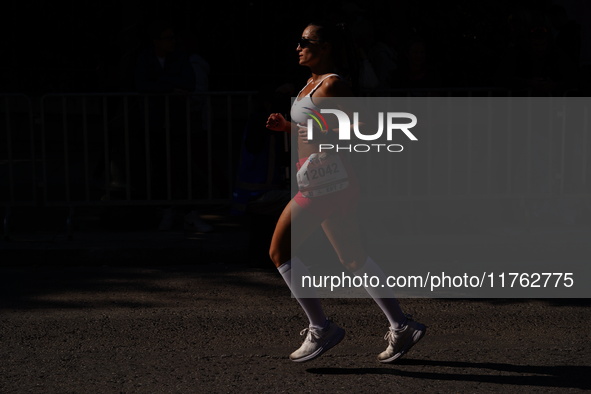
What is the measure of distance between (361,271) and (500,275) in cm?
260

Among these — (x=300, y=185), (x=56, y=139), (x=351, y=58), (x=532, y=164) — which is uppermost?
(x=351, y=58)

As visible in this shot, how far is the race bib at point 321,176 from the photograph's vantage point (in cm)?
563

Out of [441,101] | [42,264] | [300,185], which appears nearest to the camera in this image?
[300,185]

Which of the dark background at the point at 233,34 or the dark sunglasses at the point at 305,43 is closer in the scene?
the dark sunglasses at the point at 305,43

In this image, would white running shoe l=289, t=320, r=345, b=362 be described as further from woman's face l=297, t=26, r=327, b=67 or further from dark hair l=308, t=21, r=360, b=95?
woman's face l=297, t=26, r=327, b=67

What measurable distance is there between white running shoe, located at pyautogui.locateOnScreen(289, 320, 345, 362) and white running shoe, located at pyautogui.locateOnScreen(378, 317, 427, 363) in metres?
0.26

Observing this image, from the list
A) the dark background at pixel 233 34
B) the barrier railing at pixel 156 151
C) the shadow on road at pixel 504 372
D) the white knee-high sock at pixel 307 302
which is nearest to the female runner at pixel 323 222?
the white knee-high sock at pixel 307 302

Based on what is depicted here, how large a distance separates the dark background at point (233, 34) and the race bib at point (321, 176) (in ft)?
26.2

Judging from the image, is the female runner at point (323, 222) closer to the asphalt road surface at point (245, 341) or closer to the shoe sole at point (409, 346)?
the shoe sole at point (409, 346)

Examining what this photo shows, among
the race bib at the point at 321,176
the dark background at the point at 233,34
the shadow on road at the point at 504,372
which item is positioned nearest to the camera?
the shadow on road at the point at 504,372

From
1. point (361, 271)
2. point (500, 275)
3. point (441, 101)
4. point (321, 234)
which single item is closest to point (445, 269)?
point (500, 275)

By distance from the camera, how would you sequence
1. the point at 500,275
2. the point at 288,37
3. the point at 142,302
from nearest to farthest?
A: the point at 142,302
the point at 500,275
the point at 288,37

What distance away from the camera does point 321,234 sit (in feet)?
27.6

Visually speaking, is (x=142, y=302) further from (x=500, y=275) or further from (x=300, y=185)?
(x=500, y=275)
